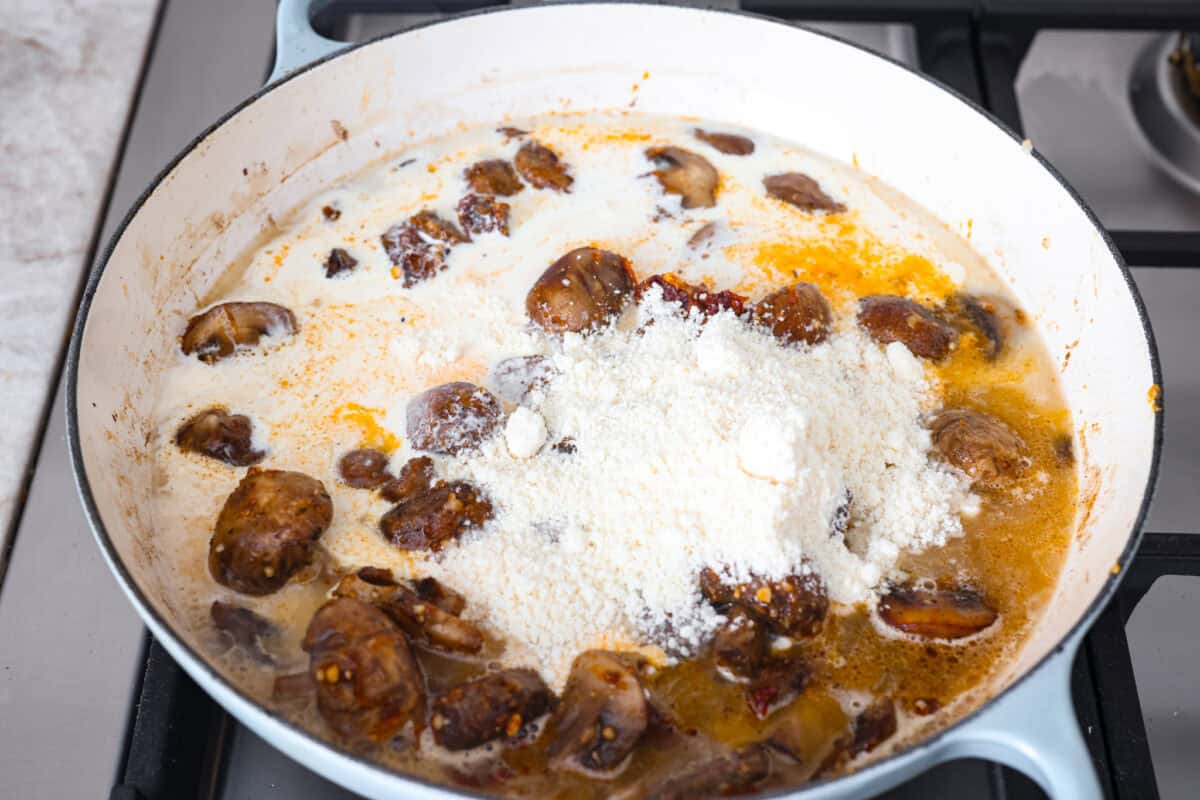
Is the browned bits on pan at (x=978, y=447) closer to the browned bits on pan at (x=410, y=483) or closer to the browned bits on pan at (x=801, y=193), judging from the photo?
the browned bits on pan at (x=801, y=193)

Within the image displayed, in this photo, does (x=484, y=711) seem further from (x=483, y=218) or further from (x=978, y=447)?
(x=483, y=218)

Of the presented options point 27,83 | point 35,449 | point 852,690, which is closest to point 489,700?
point 852,690

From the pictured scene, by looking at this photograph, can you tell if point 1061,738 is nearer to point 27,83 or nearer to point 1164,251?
point 1164,251

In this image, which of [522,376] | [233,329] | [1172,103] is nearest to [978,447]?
[522,376]

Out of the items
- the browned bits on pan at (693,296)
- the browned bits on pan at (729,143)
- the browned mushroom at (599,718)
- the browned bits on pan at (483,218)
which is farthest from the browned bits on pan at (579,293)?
the browned mushroom at (599,718)

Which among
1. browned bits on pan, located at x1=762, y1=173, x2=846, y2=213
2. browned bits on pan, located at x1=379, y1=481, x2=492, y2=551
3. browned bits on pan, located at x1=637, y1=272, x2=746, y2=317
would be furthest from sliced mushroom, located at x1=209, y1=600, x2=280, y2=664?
browned bits on pan, located at x1=762, y1=173, x2=846, y2=213
